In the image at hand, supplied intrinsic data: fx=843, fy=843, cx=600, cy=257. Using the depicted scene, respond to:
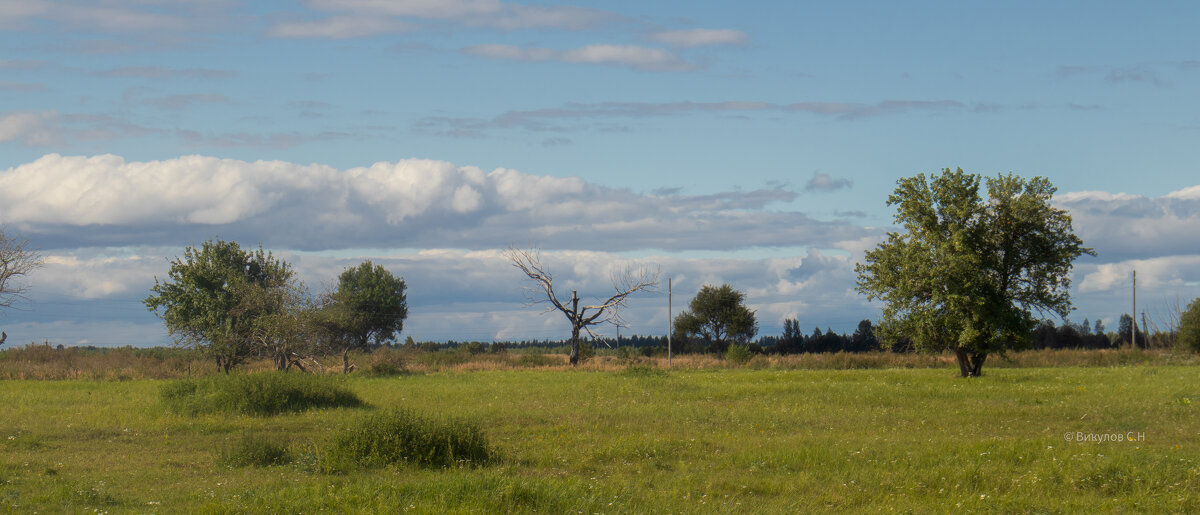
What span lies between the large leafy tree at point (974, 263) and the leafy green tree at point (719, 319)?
4448 cm

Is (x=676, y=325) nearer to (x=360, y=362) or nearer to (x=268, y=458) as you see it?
(x=360, y=362)

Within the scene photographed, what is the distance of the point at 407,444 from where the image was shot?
47.7ft

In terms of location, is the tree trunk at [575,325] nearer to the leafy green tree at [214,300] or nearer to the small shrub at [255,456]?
the leafy green tree at [214,300]

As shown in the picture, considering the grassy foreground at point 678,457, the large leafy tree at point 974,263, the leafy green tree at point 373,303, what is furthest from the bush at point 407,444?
the leafy green tree at point 373,303

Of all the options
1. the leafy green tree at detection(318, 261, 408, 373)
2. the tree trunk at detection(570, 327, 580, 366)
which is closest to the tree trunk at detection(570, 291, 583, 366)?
the tree trunk at detection(570, 327, 580, 366)

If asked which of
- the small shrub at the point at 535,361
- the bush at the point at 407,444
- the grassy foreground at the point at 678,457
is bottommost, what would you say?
the small shrub at the point at 535,361

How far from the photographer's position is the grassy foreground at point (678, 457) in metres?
11.4

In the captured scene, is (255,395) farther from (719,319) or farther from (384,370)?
(719,319)

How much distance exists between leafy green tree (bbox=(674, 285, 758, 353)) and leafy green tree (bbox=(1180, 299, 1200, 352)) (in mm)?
36138

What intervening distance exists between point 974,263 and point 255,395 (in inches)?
1144

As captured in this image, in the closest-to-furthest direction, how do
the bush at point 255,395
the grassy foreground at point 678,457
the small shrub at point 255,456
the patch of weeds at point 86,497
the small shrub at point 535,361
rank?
the patch of weeds at point 86,497, the grassy foreground at point 678,457, the small shrub at point 255,456, the bush at point 255,395, the small shrub at point 535,361

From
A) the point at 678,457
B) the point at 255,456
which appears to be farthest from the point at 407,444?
the point at 678,457

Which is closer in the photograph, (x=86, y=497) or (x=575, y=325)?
(x=86, y=497)

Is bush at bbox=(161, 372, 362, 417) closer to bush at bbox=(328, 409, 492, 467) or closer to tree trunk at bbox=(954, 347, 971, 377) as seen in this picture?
bush at bbox=(328, 409, 492, 467)
